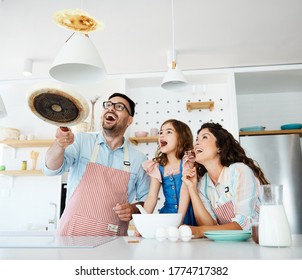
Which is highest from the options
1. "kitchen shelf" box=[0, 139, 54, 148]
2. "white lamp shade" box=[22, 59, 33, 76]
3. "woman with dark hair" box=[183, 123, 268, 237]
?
"white lamp shade" box=[22, 59, 33, 76]

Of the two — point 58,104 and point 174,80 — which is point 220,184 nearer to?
point 58,104

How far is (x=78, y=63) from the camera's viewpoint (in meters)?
1.24

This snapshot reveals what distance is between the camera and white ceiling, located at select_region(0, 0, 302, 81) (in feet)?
8.50

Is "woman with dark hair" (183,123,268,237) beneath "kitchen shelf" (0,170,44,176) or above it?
beneath

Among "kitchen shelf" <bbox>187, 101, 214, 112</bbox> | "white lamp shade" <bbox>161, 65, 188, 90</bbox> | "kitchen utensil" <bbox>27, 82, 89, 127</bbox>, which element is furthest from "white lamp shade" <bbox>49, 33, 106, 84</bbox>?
"kitchen shelf" <bbox>187, 101, 214, 112</bbox>

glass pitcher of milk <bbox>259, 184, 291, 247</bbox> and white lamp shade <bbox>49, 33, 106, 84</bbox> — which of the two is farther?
white lamp shade <bbox>49, 33, 106, 84</bbox>

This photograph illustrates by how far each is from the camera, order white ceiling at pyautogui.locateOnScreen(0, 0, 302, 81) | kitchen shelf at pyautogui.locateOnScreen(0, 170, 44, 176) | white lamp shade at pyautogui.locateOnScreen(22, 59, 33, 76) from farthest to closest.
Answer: kitchen shelf at pyautogui.locateOnScreen(0, 170, 44, 176), white lamp shade at pyautogui.locateOnScreen(22, 59, 33, 76), white ceiling at pyautogui.locateOnScreen(0, 0, 302, 81)

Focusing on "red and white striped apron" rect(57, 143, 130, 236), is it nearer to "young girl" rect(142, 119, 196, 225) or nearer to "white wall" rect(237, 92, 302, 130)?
"young girl" rect(142, 119, 196, 225)

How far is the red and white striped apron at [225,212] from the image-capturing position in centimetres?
144

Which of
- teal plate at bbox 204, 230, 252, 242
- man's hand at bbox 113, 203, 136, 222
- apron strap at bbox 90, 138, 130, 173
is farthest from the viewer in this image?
apron strap at bbox 90, 138, 130, 173

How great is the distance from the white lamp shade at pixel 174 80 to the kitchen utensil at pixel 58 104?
129 cm

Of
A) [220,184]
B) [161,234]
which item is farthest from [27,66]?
[161,234]

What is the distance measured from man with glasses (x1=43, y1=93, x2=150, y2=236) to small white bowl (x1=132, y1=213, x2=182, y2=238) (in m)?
0.40
